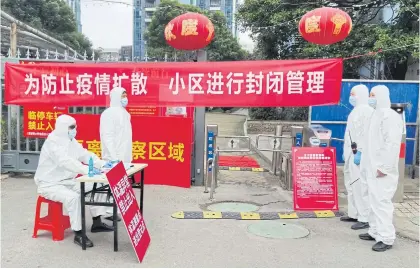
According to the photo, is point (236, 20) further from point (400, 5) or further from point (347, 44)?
point (400, 5)

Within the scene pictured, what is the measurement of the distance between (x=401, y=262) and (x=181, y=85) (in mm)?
4208

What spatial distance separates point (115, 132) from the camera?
17.7ft

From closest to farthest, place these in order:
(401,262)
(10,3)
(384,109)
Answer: (401,262) < (384,109) < (10,3)

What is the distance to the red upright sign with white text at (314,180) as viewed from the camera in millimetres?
6082

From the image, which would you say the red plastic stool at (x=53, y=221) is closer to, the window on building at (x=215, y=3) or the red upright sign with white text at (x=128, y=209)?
the red upright sign with white text at (x=128, y=209)

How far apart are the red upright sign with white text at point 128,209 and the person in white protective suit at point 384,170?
256cm

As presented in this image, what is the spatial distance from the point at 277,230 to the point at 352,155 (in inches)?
57.5

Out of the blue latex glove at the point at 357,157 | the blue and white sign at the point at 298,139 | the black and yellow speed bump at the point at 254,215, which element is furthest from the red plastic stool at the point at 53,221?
the blue and white sign at the point at 298,139

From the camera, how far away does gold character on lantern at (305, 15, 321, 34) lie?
6668 millimetres

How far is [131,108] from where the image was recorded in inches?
310

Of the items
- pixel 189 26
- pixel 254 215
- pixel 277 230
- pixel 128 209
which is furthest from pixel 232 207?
pixel 189 26

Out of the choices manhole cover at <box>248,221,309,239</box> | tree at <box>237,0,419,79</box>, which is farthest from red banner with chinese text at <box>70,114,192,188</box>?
tree at <box>237,0,419,79</box>

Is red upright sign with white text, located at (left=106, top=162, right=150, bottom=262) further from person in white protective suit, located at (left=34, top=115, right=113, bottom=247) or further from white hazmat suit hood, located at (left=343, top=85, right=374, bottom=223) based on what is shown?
white hazmat suit hood, located at (left=343, top=85, right=374, bottom=223)

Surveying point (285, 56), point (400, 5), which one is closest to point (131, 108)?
point (400, 5)
